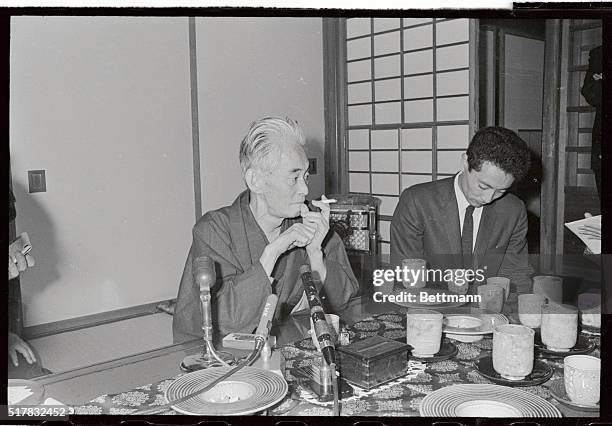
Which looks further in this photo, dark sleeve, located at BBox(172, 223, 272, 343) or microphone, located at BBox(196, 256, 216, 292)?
dark sleeve, located at BBox(172, 223, 272, 343)

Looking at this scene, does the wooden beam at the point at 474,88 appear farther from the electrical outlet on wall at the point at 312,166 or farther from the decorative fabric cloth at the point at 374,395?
the decorative fabric cloth at the point at 374,395

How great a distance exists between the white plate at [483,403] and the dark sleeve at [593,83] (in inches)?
28.6

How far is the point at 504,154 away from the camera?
177 cm

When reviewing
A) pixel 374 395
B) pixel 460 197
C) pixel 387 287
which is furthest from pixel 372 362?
pixel 460 197

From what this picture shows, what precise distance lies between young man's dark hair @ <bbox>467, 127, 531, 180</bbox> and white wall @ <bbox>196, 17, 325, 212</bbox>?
1.75 feet

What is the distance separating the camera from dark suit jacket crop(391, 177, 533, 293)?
1763 mm

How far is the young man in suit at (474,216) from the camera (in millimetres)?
1770

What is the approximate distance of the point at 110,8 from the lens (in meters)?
1.20

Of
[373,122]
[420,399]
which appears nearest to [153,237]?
[373,122]

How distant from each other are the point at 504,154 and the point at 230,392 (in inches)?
48.9

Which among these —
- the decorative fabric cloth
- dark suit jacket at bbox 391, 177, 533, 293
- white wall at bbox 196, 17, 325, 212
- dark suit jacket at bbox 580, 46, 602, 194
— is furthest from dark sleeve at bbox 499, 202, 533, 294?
white wall at bbox 196, 17, 325, 212

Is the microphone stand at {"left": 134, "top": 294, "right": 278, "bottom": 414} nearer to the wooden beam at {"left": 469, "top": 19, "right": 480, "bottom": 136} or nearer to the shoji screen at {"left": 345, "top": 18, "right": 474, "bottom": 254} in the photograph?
the shoji screen at {"left": 345, "top": 18, "right": 474, "bottom": 254}

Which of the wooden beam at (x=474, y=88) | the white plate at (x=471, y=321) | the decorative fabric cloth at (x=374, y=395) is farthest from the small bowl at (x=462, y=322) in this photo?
the wooden beam at (x=474, y=88)

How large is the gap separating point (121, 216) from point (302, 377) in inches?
49.4
